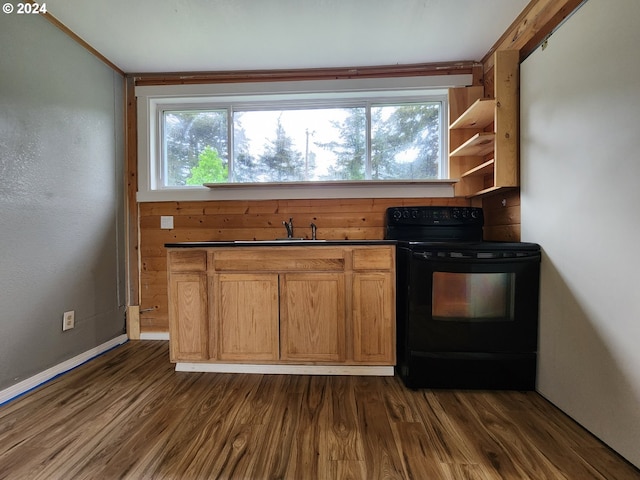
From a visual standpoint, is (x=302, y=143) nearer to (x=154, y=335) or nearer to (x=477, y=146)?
(x=477, y=146)

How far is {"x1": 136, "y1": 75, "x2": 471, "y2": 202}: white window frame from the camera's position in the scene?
2.33 meters

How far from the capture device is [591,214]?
125cm

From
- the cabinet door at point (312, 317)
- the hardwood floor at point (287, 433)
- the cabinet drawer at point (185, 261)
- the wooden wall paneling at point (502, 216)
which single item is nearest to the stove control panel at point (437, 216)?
the wooden wall paneling at point (502, 216)

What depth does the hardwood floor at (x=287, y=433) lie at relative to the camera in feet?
3.51

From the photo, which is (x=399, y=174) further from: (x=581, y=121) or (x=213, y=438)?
(x=213, y=438)

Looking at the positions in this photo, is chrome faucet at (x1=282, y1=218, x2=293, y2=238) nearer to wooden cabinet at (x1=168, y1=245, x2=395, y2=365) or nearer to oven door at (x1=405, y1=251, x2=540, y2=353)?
wooden cabinet at (x1=168, y1=245, x2=395, y2=365)

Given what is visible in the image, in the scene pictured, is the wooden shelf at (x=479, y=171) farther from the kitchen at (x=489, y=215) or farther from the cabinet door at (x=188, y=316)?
the cabinet door at (x=188, y=316)

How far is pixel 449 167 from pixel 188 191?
7.51 ft

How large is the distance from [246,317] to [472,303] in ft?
4.65

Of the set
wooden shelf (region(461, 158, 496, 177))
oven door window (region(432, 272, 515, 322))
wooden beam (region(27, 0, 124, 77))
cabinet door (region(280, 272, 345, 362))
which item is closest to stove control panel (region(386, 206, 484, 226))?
wooden shelf (region(461, 158, 496, 177))

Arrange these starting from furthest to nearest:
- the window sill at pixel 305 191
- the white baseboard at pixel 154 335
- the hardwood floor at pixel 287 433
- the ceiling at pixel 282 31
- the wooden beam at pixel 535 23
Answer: the white baseboard at pixel 154 335
the window sill at pixel 305 191
the ceiling at pixel 282 31
the wooden beam at pixel 535 23
the hardwood floor at pixel 287 433

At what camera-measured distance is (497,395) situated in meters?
1.57

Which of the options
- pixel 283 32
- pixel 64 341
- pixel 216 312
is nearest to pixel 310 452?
pixel 216 312

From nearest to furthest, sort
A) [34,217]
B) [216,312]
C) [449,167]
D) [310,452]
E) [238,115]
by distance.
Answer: [310,452], [34,217], [216,312], [449,167], [238,115]
